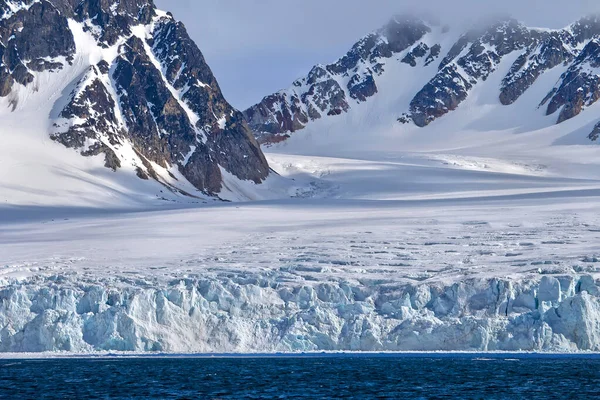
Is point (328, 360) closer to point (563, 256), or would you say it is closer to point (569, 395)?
point (563, 256)

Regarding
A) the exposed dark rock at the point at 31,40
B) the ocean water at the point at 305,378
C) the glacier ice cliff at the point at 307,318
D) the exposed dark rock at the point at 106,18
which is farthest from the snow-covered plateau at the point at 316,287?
the exposed dark rock at the point at 106,18

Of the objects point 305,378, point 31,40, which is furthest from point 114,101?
point 305,378

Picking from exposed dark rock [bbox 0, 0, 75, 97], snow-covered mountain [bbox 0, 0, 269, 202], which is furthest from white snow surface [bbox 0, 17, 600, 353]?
exposed dark rock [bbox 0, 0, 75, 97]

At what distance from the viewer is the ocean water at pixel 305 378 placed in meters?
46.8

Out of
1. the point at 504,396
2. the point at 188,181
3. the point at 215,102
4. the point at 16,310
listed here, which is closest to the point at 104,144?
the point at 188,181

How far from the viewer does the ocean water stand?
46.8 m

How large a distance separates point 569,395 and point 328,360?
25161mm

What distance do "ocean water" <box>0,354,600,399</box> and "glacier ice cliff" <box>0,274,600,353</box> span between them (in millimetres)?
1275

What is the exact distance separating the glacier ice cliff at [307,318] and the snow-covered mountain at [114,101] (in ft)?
293

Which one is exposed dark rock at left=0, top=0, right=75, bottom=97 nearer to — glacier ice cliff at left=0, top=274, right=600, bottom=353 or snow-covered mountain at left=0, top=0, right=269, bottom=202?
snow-covered mountain at left=0, top=0, right=269, bottom=202

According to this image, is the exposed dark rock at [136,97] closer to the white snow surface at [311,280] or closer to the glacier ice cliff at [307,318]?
the white snow surface at [311,280]

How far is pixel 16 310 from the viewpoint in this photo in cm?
6481

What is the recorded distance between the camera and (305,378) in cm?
5456

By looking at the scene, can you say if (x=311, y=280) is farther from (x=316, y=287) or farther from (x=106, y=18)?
(x=106, y=18)
